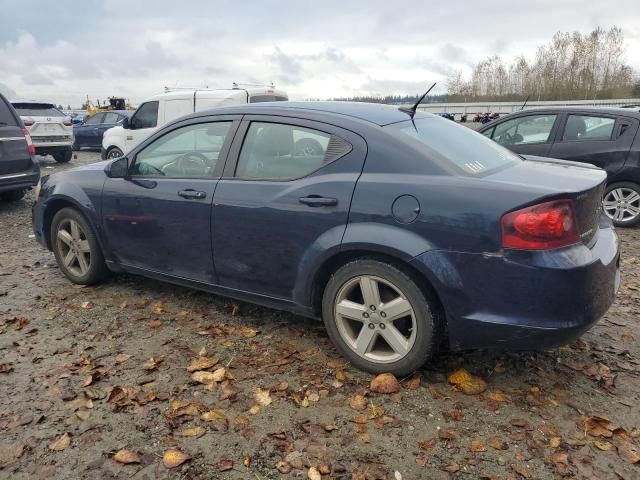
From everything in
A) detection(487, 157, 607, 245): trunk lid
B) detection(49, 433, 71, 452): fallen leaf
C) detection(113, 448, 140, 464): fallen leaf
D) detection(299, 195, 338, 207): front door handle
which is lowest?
detection(49, 433, 71, 452): fallen leaf

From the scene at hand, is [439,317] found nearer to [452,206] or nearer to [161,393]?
[452,206]

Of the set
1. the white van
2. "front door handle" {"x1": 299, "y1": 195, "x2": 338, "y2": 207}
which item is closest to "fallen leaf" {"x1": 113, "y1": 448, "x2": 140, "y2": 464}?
"front door handle" {"x1": 299, "y1": 195, "x2": 338, "y2": 207}

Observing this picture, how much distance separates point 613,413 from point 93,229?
405 cm

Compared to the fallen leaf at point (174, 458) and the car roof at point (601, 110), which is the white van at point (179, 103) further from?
the fallen leaf at point (174, 458)

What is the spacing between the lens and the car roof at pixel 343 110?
3301 millimetres

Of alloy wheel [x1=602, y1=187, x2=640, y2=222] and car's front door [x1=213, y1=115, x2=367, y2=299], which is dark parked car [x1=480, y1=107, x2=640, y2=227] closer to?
alloy wheel [x1=602, y1=187, x2=640, y2=222]

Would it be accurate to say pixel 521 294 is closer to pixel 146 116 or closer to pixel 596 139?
pixel 596 139

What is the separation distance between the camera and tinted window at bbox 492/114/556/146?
284 inches

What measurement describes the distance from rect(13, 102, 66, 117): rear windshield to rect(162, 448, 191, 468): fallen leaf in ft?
46.4

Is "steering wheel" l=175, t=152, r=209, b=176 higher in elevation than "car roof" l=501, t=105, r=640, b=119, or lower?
lower

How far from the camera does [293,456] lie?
2.43 metres

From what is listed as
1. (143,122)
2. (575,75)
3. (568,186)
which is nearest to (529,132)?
(568,186)

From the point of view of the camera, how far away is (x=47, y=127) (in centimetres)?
1405

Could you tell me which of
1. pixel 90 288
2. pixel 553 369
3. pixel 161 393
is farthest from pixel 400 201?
pixel 90 288
